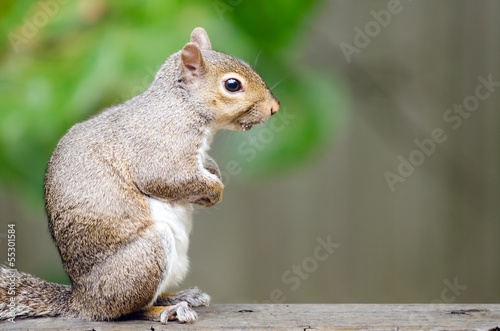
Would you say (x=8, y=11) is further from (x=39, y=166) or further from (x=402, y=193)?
(x=402, y=193)

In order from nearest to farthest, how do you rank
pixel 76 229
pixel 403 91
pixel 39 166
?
pixel 76 229 → pixel 39 166 → pixel 403 91

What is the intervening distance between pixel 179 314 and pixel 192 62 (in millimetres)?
595

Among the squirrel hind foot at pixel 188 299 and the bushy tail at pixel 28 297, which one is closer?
the bushy tail at pixel 28 297

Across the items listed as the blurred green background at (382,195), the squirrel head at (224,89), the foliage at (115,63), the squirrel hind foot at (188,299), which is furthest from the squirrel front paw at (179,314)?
the blurred green background at (382,195)

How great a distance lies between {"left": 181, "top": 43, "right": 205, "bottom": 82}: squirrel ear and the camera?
149 cm

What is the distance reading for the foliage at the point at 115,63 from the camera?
1.82 meters

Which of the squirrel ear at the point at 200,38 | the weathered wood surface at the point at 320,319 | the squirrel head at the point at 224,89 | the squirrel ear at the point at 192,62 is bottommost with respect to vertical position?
the weathered wood surface at the point at 320,319

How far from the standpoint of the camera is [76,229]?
1442 millimetres

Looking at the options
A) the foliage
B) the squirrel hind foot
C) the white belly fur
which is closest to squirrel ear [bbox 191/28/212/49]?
the foliage

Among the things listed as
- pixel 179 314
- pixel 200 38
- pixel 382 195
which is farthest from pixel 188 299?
pixel 382 195

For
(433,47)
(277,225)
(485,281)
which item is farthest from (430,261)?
(433,47)

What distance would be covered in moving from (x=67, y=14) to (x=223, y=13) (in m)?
0.48

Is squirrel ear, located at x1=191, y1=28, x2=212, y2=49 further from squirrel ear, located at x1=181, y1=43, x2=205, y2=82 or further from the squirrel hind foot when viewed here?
the squirrel hind foot

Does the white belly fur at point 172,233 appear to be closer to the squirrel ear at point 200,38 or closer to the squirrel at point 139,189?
the squirrel at point 139,189
